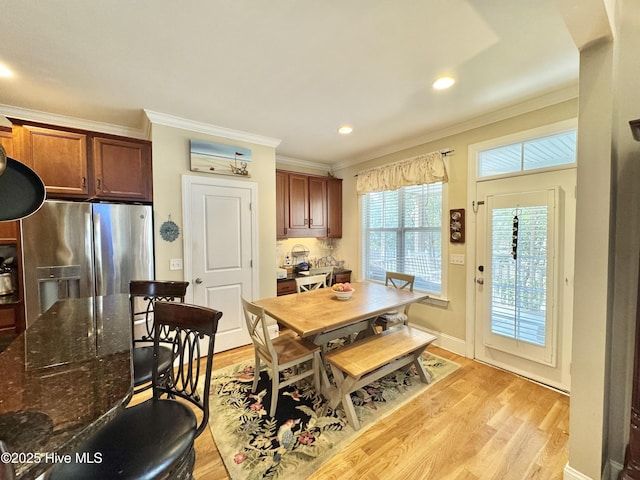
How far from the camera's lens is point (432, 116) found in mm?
2799

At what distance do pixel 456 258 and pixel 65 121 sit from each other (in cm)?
454

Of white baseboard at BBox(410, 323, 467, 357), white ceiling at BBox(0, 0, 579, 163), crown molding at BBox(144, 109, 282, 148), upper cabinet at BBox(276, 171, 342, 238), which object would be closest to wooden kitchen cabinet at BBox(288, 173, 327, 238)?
upper cabinet at BBox(276, 171, 342, 238)

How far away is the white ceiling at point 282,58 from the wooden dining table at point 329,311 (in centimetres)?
189

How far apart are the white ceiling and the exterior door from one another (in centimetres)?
91

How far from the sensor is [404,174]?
353 centimetres

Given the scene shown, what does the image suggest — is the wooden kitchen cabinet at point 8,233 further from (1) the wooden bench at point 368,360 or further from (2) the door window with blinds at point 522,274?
(2) the door window with blinds at point 522,274

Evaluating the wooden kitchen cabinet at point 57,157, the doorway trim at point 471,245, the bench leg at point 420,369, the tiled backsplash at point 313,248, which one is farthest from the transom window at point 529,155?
the wooden kitchen cabinet at point 57,157

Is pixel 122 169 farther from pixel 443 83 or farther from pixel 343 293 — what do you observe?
pixel 443 83

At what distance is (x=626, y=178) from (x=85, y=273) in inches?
154

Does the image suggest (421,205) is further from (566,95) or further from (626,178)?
(626,178)

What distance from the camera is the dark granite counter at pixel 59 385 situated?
642 mm

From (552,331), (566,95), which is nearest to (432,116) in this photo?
(566,95)

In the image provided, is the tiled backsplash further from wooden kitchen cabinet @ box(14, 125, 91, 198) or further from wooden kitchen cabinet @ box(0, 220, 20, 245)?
wooden kitchen cabinet @ box(0, 220, 20, 245)

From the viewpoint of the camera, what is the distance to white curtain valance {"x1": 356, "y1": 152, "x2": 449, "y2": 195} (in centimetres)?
319
